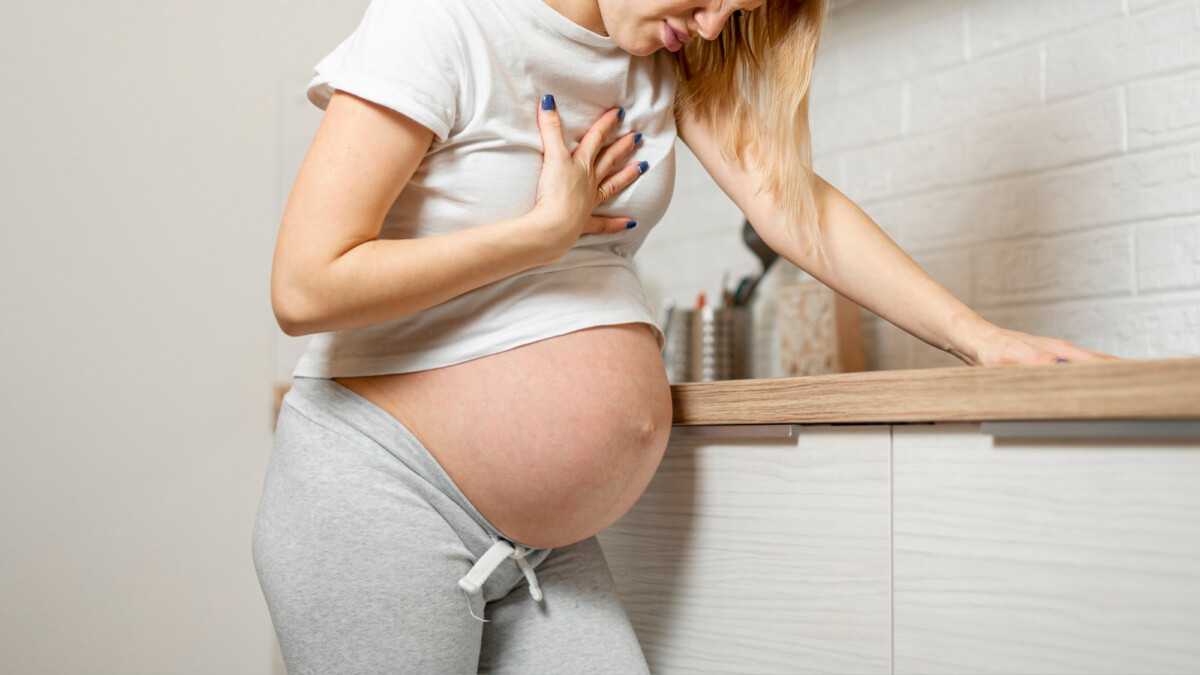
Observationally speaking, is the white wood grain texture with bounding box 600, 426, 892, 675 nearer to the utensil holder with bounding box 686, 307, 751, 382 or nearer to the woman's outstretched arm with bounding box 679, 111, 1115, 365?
the woman's outstretched arm with bounding box 679, 111, 1115, 365

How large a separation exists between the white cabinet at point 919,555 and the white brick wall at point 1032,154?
2.28ft

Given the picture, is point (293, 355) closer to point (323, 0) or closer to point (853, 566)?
point (323, 0)

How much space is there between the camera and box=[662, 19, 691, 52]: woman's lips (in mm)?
781

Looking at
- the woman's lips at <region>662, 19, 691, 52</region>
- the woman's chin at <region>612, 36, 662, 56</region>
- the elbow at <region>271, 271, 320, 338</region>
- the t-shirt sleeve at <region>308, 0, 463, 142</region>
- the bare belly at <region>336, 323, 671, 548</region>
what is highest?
the woman's lips at <region>662, 19, 691, 52</region>

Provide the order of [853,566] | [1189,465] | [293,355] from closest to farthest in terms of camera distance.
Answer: [1189,465], [853,566], [293,355]

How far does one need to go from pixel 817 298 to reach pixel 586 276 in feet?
2.69

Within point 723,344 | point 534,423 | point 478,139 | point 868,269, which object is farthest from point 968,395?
point 723,344

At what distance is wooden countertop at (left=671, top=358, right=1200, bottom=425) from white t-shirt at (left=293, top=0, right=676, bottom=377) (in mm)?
133

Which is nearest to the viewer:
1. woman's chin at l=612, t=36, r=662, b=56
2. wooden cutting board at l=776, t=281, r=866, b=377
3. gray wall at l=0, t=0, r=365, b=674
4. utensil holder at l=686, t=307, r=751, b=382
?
woman's chin at l=612, t=36, r=662, b=56

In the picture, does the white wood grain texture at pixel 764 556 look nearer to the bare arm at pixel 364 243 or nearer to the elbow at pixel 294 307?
the bare arm at pixel 364 243

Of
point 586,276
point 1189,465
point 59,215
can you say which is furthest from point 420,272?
point 59,215

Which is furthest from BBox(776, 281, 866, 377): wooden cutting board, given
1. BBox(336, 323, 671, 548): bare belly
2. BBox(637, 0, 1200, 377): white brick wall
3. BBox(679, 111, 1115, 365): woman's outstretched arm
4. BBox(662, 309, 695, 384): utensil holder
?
BBox(336, 323, 671, 548): bare belly

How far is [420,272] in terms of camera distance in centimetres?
67

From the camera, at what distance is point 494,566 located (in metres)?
0.77
